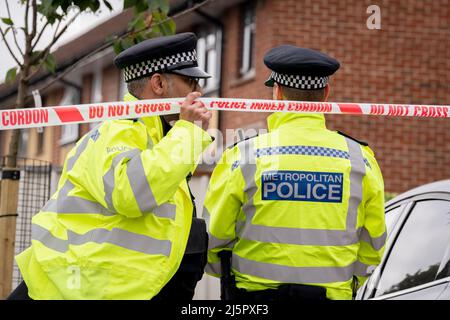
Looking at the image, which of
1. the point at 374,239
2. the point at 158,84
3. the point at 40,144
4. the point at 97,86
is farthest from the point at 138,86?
the point at 40,144

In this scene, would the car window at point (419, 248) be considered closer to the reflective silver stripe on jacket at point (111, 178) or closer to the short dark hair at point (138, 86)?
the short dark hair at point (138, 86)

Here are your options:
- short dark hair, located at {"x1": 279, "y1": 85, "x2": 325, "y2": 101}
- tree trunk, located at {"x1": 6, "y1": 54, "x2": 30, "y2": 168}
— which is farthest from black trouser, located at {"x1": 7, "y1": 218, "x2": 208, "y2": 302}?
tree trunk, located at {"x1": 6, "y1": 54, "x2": 30, "y2": 168}

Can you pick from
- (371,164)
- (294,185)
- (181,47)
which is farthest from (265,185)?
(181,47)

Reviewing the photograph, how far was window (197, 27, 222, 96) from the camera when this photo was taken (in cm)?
1980

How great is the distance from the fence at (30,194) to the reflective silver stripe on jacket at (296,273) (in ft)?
12.1

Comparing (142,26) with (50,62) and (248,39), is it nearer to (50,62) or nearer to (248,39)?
(50,62)

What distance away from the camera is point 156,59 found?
12.9 ft

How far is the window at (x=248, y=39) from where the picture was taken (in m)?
18.3

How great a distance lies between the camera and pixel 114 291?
3.57 m

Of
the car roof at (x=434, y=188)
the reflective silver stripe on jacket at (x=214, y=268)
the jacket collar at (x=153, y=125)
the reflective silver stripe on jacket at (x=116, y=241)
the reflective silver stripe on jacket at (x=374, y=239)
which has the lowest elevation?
the reflective silver stripe on jacket at (x=214, y=268)

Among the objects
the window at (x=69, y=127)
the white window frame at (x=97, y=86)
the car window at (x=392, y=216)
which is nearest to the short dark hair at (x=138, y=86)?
the car window at (x=392, y=216)

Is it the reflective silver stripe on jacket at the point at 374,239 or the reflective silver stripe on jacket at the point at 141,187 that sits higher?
the reflective silver stripe on jacket at the point at 141,187

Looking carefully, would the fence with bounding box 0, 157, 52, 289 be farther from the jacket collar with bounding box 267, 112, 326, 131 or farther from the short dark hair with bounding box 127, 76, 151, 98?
the short dark hair with bounding box 127, 76, 151, 98
